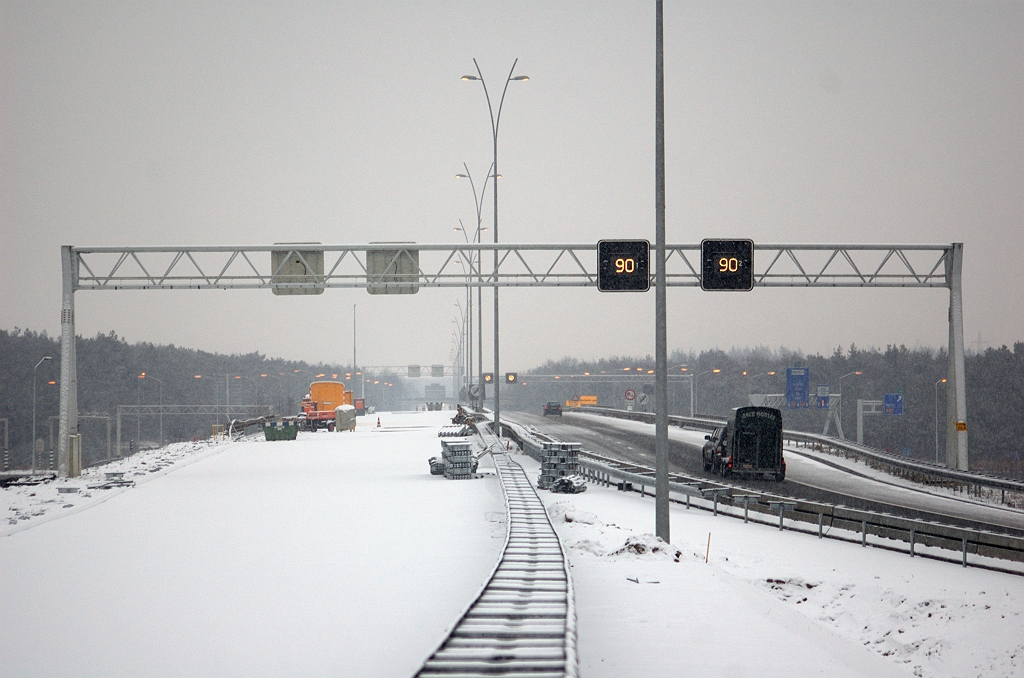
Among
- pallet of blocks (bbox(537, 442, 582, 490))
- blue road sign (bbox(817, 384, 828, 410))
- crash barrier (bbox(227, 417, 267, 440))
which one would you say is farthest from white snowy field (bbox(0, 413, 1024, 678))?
blue road sign (bbox(817, 384, 828, 410))

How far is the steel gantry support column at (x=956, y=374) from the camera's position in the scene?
37.0 metres

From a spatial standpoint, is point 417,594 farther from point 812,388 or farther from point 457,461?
point 812,388

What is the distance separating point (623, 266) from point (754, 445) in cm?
1718

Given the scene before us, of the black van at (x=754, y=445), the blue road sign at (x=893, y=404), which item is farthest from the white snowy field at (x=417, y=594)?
the blue road sign at (x=893, y=404)

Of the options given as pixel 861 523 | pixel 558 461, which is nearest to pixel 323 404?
pixel 558 461

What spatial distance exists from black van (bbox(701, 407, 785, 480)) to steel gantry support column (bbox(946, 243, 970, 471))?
718 cm

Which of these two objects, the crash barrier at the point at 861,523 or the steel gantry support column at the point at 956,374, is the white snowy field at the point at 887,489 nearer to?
the steel gantry support column at the point at 956,374

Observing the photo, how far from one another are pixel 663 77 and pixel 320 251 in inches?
1038

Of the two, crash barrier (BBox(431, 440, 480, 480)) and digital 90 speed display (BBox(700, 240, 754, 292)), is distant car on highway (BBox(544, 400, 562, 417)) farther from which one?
digital 90 speed display (BBox(700, 240, 754, 292))

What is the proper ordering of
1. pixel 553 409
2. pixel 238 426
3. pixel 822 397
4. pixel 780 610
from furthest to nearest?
pixel 553 409 < pixel 822 397 < pixel 238 426 < pixel 780 610

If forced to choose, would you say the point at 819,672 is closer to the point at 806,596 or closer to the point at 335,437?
the point at 806,596

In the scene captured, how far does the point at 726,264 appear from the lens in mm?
23938

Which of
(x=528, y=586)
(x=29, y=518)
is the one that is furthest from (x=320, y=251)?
(x=528, y=586)

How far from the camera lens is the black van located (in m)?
35.5
